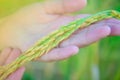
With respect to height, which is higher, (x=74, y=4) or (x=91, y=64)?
(x=74, y=4)

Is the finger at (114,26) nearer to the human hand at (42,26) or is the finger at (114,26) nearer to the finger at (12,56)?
the human hand at (42,26)

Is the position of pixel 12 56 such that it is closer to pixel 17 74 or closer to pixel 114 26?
pixel 17 74

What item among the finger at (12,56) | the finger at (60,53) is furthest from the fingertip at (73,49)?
the finger at (12,56)

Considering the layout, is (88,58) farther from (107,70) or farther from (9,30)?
(9,30)

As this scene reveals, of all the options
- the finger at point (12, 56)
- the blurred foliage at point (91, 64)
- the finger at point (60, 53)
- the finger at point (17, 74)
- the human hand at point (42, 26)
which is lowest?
the blurred foliage at point (91, 64)

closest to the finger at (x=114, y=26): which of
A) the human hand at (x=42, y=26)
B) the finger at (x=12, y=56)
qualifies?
the human hand at (x=42, y=26)

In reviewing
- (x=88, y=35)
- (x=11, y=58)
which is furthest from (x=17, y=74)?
(x=88, y=35)

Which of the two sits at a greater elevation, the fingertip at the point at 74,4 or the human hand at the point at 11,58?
the fingertip at the point at 74,4
